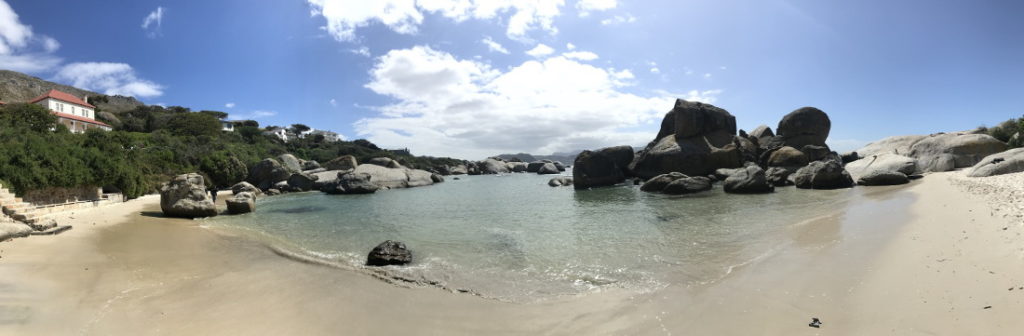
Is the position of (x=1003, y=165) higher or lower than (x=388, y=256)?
higher

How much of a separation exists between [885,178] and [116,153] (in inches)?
1957

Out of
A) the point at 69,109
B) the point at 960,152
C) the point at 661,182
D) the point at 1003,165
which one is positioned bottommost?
the point at 661,182

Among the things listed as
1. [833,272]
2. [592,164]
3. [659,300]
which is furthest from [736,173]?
[659,300]

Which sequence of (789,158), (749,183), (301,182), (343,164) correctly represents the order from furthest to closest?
1. (343,164)
2. (301,182)
3. (789,158)
4. (749,183)

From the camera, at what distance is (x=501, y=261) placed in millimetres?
10188

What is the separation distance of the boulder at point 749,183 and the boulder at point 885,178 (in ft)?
19.0

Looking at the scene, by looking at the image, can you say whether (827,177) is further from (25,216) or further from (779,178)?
(25,216)

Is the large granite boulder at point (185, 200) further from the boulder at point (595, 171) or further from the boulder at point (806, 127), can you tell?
the boulder at point (806, 127)

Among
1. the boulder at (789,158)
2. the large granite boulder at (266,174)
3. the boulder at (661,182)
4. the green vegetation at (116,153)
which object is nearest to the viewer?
the green vegetation at (116,153)

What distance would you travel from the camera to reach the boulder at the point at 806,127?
3756 cm

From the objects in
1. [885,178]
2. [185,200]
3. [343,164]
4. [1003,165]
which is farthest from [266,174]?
[1003,165]

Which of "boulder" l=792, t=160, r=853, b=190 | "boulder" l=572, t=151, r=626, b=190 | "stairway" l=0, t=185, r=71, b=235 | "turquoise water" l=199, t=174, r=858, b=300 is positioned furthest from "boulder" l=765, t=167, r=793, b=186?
"stairway" l=0, t=185, r=71, b=235

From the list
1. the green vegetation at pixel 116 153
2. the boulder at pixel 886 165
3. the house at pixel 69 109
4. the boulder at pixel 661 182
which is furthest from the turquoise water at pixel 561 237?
the house at pixel 69 109

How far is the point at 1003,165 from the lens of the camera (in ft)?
66.1
